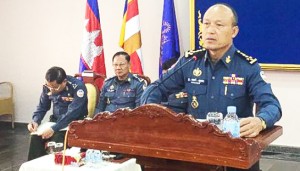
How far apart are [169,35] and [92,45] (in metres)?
0.84

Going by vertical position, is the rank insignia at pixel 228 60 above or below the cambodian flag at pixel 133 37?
below

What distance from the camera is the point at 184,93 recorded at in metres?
2.12

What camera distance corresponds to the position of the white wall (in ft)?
15.1

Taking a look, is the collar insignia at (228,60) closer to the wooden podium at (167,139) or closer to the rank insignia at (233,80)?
the rank insignia at (233,80)

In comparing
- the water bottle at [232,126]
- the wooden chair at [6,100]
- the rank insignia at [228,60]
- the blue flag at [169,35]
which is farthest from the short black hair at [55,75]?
the wooden chair at [6,100]

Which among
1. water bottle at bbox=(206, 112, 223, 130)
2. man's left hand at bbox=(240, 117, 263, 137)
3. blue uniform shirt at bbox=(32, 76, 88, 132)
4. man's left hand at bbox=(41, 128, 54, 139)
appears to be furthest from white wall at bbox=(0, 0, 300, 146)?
man's left hand at bbox=(240, 117, 263, 137)

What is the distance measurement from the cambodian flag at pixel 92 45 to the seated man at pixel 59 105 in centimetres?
83

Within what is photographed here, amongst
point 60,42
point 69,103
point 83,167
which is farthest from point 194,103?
point 60,42

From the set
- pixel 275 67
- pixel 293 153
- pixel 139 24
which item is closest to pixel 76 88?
pixel 139 24

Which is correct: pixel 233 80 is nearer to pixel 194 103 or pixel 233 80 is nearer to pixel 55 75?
pixel 194 103

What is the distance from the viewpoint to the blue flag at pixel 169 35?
4.70m

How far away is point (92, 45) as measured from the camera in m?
4.86

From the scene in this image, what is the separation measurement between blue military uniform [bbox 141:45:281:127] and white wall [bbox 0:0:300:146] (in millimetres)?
2692

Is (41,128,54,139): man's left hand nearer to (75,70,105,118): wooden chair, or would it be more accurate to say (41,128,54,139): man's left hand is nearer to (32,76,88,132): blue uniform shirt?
(32,76,88,132): blue uniform shirt
